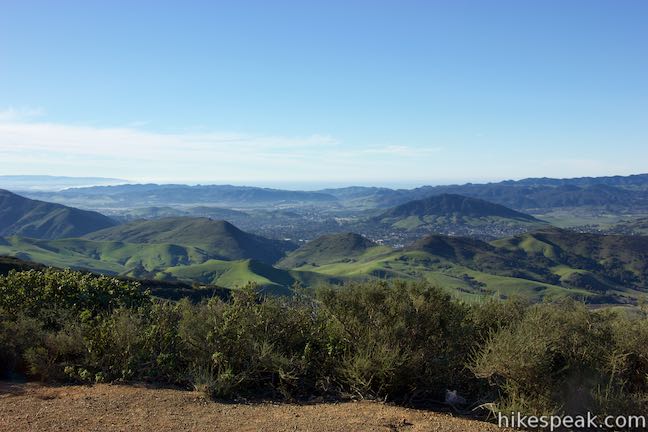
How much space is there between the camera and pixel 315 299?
12.8 m

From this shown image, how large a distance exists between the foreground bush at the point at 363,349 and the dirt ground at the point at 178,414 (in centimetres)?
67

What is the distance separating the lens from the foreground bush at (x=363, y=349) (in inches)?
387

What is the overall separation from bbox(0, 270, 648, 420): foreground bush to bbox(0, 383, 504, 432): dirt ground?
0.67m

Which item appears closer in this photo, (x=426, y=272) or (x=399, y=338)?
(x=399, y=338)

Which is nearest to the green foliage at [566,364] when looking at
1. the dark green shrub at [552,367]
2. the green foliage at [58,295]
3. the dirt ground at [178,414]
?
the dark green shrub at [552,367]

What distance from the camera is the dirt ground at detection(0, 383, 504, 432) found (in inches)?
349

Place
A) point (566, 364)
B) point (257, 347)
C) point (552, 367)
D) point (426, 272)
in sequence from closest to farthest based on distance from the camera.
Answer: point (552, 367), point (566, 364), point (257, 347), point (426, 272)

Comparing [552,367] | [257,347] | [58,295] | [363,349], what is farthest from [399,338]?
[58,295]

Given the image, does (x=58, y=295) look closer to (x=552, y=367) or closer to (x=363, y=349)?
Answer: (x=363, y=349)

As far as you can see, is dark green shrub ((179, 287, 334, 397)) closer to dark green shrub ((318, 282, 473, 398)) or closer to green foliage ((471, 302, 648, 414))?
dark green shrub ((318, 282, 473, 398))

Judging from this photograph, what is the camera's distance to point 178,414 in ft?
31.1

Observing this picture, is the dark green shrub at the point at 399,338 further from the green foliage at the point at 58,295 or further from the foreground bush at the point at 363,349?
the green foliage at the point at 58,295

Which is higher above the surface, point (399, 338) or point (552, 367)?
point (399, 338)

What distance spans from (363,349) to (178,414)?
4336mm
